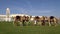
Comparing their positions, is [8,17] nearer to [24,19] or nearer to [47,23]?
[24,19]

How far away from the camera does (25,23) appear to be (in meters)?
13.6

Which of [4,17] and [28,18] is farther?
[4,17]

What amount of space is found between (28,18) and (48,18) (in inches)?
63.5

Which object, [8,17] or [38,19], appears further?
[8,17]

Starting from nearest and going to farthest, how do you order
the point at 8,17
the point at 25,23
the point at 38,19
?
the point at 25,23 → the point at 38,19 → the point at 8,17

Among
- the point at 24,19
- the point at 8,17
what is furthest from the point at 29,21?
the point at 8,17

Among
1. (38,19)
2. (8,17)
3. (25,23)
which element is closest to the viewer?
(25,23)

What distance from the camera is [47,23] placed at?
13969mm

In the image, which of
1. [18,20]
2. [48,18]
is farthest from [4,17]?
[48,18]

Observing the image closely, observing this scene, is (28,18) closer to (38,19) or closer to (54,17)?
(38,19)

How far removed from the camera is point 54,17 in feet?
47.3

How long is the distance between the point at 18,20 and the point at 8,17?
382cm

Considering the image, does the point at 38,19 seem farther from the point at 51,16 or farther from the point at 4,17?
the point at 4,17

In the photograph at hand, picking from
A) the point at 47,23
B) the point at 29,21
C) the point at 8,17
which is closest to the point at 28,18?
the point at 29,21
